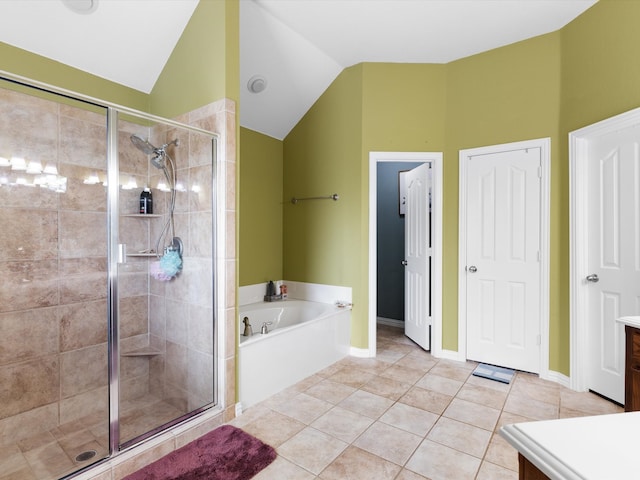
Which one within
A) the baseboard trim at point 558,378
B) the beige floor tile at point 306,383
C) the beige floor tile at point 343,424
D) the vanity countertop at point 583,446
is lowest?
the beige floor tile at point 343,424

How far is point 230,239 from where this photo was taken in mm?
2271

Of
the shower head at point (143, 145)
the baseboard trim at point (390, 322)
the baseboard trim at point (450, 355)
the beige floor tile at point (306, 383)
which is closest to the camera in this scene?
the shower head at point (143, 145)

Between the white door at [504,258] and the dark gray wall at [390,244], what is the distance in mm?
1380

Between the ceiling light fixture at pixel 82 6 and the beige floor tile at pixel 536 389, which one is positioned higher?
the ceiling light fixture at pixel 82 6

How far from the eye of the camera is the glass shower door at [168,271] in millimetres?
2244

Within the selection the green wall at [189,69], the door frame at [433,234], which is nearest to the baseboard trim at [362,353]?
the door frame at [433,234]

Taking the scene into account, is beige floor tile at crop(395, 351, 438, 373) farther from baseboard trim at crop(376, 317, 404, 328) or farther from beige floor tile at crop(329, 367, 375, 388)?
baseboard trim at crop(376, 317, 404, 328)

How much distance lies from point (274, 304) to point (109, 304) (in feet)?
6.17

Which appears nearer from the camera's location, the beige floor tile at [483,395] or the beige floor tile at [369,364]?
the beige floor tile at [483,395]

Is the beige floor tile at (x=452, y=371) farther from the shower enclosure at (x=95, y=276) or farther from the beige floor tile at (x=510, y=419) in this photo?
the shower enclosure at (x=95, y=276)

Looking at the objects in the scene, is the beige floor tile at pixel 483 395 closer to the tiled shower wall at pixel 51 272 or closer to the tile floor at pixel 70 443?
the tile floor at pixel 70 443

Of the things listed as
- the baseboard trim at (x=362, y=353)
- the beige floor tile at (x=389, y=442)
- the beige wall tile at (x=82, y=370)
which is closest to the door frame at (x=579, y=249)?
the beige floor tile at (x=389, y=442)

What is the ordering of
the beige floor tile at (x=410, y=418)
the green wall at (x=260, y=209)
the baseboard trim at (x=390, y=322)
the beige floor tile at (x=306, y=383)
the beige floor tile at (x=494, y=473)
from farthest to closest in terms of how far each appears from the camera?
the baseboard trim at (x=390, y=322), the green wall at (x=260, y=209), the beige floor tile at (x=306, y=383), the beige floor tile at (x=410, y=418), the beige floor tile at (x=494, y=473)

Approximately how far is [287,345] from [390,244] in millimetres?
2394
